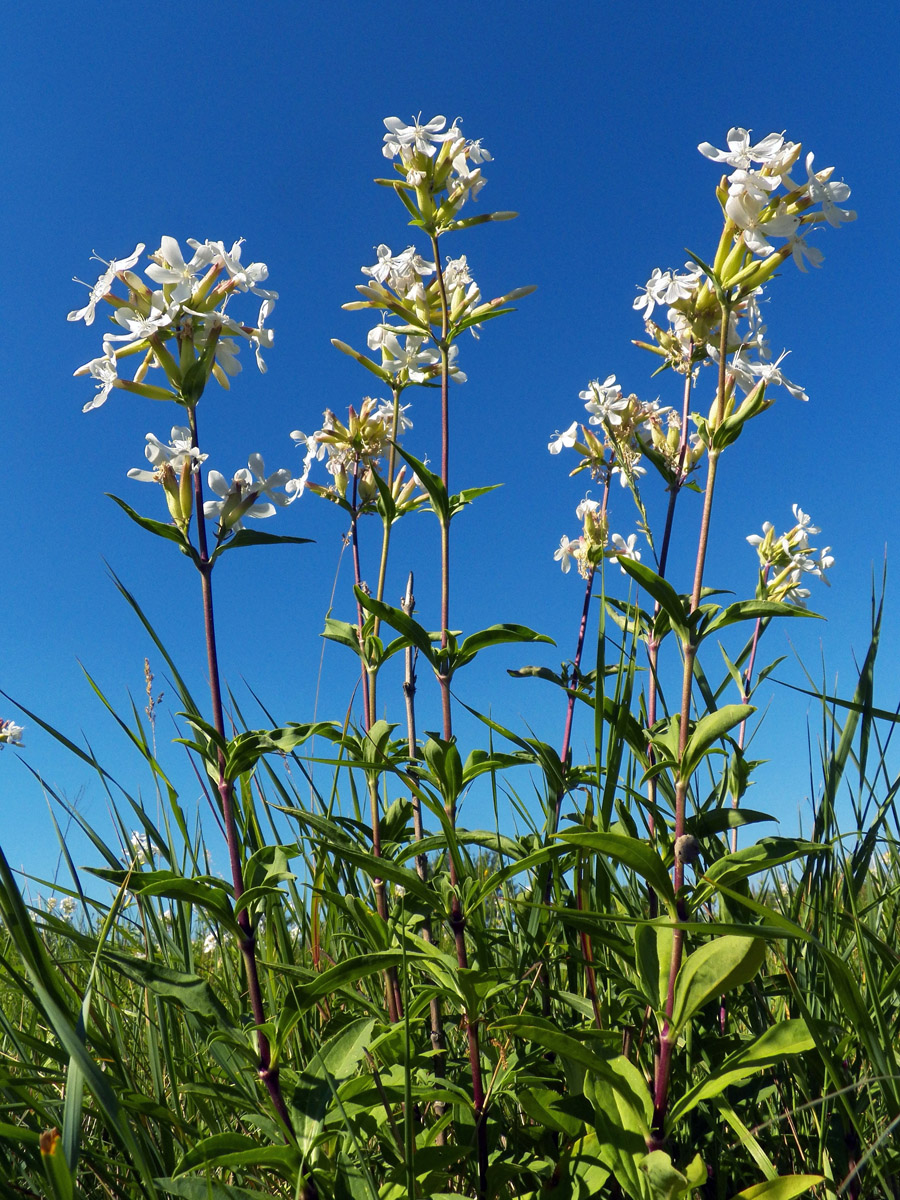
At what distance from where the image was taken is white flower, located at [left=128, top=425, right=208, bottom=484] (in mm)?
1817

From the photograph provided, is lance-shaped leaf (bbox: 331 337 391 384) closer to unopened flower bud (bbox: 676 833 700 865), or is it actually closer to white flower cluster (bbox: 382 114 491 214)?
white flower cluster (bbox: 382 114 491 214)

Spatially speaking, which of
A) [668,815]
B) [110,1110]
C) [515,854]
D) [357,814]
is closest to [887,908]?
[668,815]

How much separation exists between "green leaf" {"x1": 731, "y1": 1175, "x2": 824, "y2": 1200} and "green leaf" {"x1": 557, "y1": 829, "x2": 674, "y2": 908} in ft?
1.59

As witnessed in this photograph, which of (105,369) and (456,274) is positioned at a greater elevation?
(456,274)

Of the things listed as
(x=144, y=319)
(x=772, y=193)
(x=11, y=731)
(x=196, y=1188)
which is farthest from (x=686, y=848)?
(x=11, y=731)

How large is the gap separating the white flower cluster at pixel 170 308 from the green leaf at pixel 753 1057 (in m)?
1.76

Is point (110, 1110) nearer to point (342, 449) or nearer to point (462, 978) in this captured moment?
point (462, 978)

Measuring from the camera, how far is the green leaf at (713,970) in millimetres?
1299

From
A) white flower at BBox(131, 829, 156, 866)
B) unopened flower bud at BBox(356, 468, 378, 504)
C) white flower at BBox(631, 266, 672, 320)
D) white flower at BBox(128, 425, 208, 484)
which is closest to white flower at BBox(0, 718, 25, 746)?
white flower at BBox(131, 829, 156, 866)

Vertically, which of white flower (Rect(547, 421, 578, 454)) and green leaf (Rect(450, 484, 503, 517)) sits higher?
white flower (Rect(547, 421, 578, 454))

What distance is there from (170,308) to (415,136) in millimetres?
1211

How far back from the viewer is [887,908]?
244 centimetres

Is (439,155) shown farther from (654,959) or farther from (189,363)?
(654,959)

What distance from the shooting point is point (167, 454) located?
6.07ft
